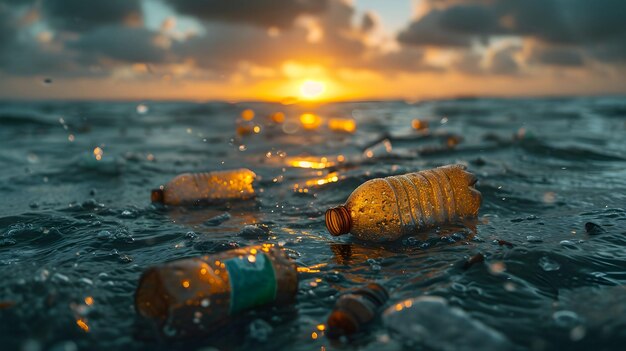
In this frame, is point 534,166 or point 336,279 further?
point 534,166

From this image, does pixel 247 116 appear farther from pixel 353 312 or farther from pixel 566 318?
pixel 566 318

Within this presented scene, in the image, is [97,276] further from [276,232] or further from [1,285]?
[276,232]

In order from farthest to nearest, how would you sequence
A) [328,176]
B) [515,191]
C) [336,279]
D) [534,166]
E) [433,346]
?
[534,166], [328,176], [515,191], [336,279], [433,346]

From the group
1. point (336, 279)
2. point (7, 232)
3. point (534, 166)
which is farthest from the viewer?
point (534, 166)

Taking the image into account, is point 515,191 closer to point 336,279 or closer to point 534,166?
point 534,166

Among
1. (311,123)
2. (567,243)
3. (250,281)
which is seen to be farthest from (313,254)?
(311,123)

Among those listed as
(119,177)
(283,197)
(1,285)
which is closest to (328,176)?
(283,197)

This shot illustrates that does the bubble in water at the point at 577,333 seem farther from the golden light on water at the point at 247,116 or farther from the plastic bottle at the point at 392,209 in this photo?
the golden light on water at the point at 247,116
